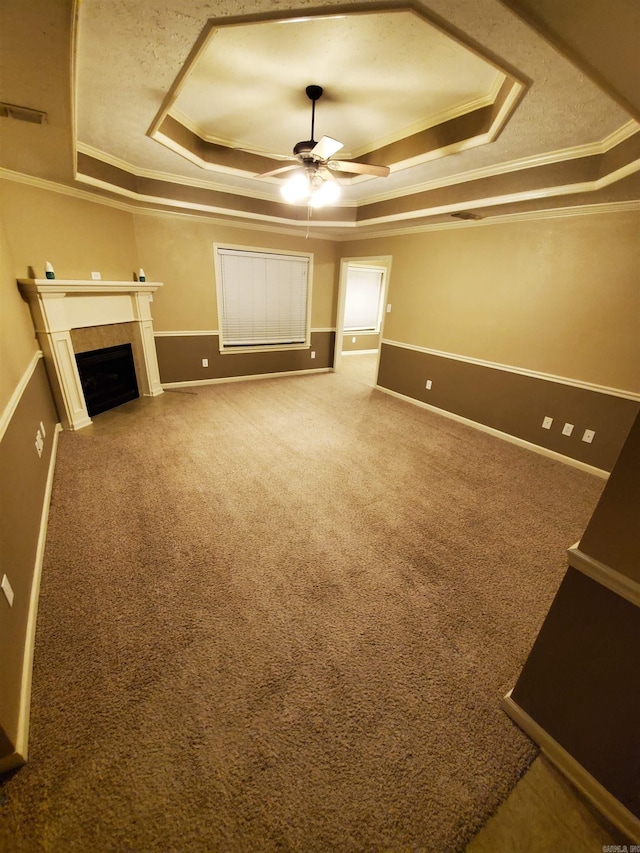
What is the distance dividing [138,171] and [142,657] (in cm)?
430

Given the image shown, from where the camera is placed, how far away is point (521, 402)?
3668 millimetres

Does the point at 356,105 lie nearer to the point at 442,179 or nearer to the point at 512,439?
the point at 442,179

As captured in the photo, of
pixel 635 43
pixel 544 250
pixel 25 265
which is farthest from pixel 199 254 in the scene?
pixel 635 43

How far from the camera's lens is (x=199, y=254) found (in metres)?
4.56

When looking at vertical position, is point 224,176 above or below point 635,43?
above

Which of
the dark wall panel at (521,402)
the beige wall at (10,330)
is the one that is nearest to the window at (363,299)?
the dark wall panel at (521,402)

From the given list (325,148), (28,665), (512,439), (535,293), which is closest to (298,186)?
(325,148)

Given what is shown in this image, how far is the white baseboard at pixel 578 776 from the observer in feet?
3.32

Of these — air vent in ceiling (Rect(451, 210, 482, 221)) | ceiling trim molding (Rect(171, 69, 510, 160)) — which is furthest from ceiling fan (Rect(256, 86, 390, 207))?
air vent in ceiling (Rect(451, 210, 482, 221))

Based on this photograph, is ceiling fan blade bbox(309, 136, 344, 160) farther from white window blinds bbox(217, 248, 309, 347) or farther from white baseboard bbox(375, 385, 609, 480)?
white baseboard bbox(375, 385, 609, 480)

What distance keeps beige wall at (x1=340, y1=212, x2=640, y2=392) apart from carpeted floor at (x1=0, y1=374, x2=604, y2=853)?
49.3 inches

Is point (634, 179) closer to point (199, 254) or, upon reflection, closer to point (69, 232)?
point (199, 254)

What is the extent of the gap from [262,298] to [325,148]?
10.2 ft

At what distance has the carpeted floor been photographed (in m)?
1.03
